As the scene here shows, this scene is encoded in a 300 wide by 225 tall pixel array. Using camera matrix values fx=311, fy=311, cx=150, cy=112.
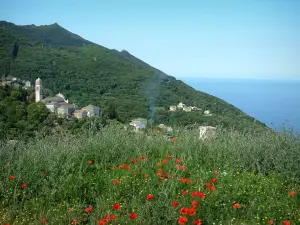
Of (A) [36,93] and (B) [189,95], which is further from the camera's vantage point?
(B) [189,95]

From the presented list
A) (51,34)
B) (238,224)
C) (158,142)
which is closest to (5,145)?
(158,142)

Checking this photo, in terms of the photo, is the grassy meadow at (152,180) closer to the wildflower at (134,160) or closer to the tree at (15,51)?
the wildflower at (134,160)

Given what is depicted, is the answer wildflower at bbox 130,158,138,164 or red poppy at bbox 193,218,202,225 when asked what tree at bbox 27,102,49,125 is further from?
red poppy at bbox 193,218,202,225

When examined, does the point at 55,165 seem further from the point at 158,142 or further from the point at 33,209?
the point at 158,142

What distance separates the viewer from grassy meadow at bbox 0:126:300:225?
10.6ft

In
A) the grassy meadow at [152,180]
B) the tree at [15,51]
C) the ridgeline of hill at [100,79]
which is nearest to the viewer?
the grassy meadow at [152,180]

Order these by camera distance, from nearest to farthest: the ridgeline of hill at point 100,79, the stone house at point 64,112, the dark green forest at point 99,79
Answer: the stone house at point 64,112 < the dark green forest at point 99,79 < the ridgeline of hill at point 100,79

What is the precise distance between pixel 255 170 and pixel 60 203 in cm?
281

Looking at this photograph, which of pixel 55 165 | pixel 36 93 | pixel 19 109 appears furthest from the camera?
pixel 36 93

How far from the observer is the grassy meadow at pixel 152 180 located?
3.25 meters

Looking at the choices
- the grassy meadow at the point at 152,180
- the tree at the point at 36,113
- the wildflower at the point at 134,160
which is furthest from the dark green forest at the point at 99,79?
the wildflower at the point at 134,160

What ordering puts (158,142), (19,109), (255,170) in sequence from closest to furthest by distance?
1. (255,170)
2. (158,142)
3. (19,109)

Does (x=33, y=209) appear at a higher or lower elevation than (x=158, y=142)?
lower

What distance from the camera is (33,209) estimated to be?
11.5ft
